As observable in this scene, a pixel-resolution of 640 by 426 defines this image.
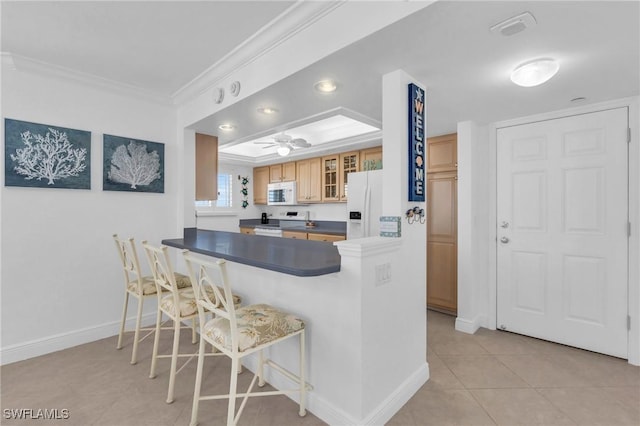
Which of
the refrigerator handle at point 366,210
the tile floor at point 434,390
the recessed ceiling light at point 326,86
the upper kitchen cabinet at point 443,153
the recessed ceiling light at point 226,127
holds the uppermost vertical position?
the recessed ceiling light at point 226,127

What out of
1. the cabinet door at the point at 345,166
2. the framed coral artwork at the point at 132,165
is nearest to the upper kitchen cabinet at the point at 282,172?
the cabinet door at the point at 345,166

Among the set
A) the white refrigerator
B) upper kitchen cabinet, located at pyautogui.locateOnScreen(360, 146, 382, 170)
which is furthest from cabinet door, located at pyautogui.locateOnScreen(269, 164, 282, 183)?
the white refrigerator

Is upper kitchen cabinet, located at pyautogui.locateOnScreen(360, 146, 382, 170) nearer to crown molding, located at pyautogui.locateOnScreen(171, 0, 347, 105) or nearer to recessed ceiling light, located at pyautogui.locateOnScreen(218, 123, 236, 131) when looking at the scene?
recessed ceiling light, located at pyautogui.locateOnScreen(218, 123, 236, 131)

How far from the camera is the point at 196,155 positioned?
3551 millimetres

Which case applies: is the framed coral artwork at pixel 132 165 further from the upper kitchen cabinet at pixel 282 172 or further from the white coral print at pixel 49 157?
the upper kitchen cabinet at pixel 282 172

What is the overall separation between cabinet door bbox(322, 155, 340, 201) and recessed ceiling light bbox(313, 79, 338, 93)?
8.61 ft

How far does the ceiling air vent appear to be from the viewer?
1.43 m

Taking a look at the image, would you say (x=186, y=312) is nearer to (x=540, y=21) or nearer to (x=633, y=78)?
(x=540, y=21)

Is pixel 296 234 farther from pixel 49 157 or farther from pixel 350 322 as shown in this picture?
pixel 350 322

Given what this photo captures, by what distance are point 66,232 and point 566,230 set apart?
454 centimetres

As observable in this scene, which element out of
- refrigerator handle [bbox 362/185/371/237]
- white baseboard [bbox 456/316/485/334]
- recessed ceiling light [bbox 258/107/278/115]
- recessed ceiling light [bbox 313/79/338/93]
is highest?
recessed ceiling light [bbox 258/107/278/115]

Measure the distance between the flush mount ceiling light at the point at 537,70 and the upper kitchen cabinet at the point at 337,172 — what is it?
2.80 metres

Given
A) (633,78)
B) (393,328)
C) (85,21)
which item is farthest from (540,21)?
(85,21)

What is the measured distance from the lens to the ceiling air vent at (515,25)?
1.43m
